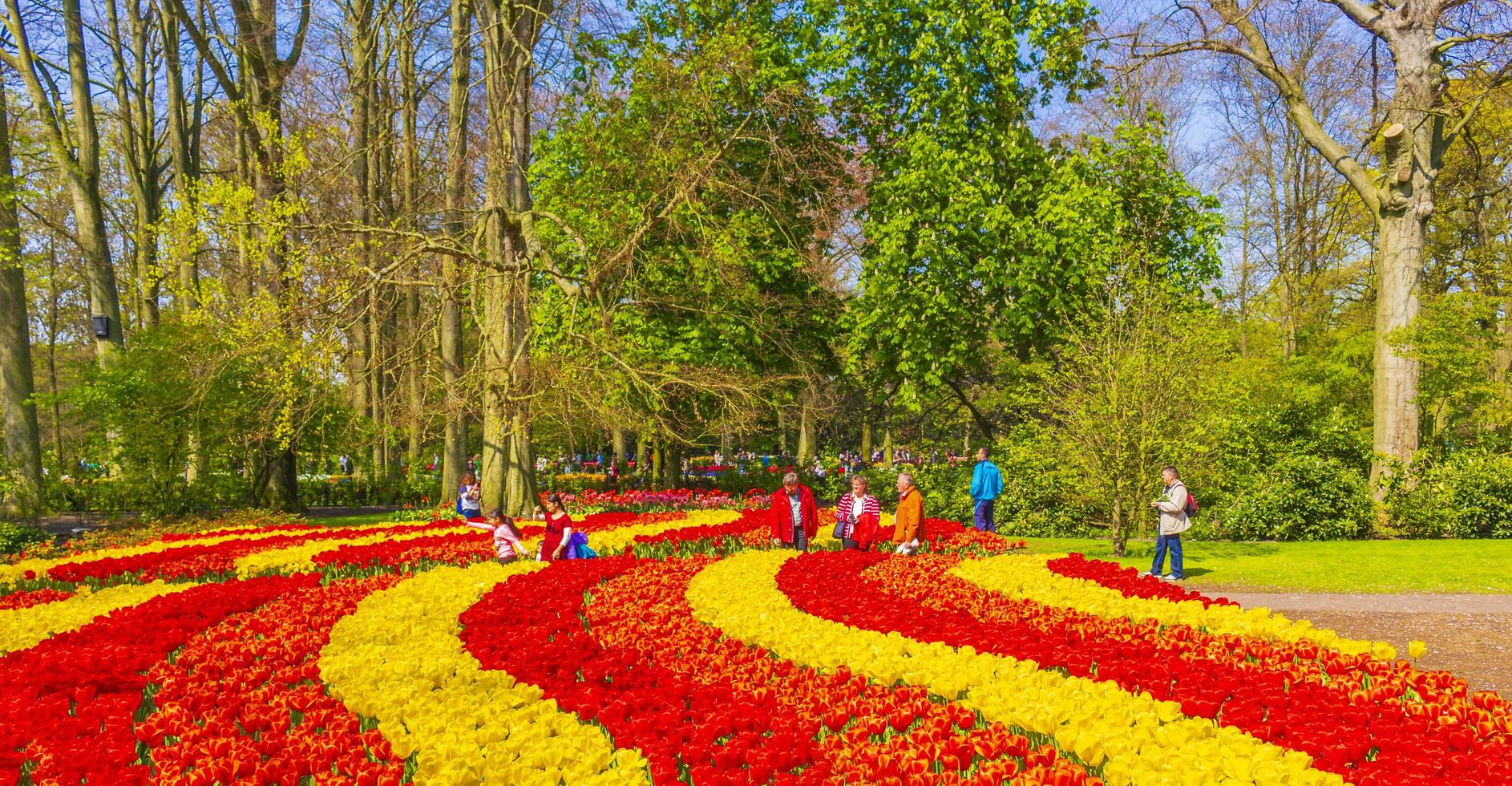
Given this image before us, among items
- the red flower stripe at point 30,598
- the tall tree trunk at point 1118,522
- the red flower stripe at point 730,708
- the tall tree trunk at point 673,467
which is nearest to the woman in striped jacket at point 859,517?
the tall tree trunk at point 1118,522

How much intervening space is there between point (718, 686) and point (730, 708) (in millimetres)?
590

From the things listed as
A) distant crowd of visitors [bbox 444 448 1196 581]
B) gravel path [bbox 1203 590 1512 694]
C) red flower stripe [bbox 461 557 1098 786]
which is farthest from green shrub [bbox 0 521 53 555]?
gravel path [bbox 1203 590 1512 694]

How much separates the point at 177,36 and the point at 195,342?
33.4ft

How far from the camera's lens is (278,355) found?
1756 centimetres

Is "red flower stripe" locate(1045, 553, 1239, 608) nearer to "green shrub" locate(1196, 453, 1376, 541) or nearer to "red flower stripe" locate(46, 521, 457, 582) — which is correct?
"green shrub" locate(1196, 453, 1376, 541)

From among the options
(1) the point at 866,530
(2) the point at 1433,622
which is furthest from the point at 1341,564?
(1) the point at 866,530

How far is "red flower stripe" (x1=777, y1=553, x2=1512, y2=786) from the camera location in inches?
144

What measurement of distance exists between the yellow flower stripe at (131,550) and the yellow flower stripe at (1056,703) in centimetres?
855

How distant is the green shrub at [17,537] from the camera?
551 inches

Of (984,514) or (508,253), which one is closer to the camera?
(984,514)

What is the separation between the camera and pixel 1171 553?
11078 mm

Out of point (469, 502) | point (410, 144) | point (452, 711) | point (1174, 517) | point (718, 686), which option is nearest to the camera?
point (452, 711)

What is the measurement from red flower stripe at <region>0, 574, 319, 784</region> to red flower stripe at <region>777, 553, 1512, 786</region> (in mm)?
4530

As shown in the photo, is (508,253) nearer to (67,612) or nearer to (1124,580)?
(67,612)
